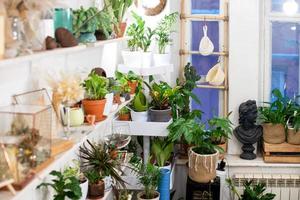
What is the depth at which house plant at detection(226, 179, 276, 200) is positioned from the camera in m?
3.72

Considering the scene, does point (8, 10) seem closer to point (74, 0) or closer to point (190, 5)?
point (74, 0)

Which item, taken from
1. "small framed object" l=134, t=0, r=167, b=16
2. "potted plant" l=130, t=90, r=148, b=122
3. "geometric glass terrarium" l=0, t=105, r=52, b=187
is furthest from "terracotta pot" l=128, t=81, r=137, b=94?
"geometric glass terrarium" l=0, t=105, r=52, b=187

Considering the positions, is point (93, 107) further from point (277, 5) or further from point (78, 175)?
point (277, 5)

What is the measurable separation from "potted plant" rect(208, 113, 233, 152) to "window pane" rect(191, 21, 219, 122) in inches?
12.2

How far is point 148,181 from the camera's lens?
3270 millimetres

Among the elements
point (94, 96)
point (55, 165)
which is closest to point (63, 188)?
point (55, 165)

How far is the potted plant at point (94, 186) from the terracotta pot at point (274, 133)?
189cm

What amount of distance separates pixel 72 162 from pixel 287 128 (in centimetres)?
216

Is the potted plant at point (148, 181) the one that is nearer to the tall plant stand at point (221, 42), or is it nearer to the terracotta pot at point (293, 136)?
the tall plant stand at point (221, 42)

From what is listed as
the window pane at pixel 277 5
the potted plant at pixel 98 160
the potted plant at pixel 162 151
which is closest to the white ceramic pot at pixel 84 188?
the potted plant at pixel 98 160

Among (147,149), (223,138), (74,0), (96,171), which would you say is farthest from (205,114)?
(74,0)

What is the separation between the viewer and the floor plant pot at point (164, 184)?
3.47 m

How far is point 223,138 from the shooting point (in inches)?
160

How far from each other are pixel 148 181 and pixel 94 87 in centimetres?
111
